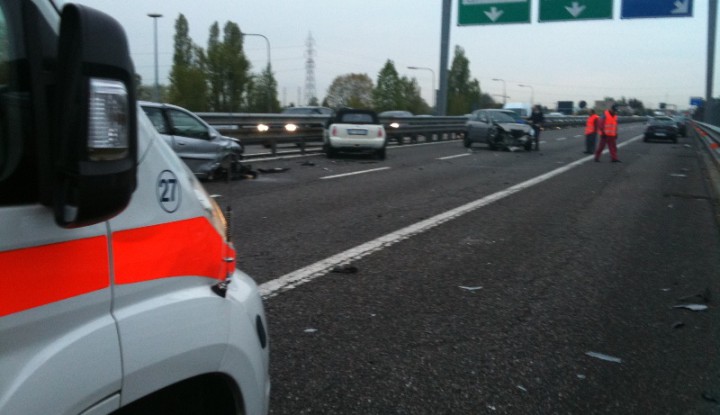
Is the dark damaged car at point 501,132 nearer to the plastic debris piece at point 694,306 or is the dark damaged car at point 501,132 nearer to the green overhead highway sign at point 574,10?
the green overhead highway sign at point 574,10

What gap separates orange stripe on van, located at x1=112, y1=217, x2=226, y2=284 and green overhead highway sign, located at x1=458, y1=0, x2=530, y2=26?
27.9 m

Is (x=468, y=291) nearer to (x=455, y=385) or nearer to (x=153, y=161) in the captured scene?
(x=455, y=385)

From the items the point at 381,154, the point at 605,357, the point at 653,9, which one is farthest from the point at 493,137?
the point at 605,357

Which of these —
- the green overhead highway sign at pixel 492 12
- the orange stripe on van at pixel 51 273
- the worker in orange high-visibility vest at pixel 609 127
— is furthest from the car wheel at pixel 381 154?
the orange stripe on van at pixel 51 273

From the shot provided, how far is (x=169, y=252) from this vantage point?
183 centimetres

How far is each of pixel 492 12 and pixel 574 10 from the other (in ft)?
10.7

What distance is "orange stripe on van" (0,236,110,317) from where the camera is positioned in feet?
4.47

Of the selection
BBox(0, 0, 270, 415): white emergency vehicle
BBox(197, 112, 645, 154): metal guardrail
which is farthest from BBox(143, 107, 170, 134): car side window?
BBox(0, 0, 270, 415): white emergency vehicle

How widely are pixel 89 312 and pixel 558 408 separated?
2.74 meters

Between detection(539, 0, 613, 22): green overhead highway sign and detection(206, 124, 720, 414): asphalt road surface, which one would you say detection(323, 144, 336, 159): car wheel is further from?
detection(539, 0, 613, 22): green overhead highway sign

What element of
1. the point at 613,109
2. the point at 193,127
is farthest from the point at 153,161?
the point at 613,109

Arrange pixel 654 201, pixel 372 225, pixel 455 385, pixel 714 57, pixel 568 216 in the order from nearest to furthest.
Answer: pixel 455 385 → pixel 372 225 → pixel 568 216 → pixel 654 201 → pixel 714 57

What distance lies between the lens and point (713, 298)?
572 cm

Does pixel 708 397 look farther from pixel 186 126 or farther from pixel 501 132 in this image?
pixel 501 132
